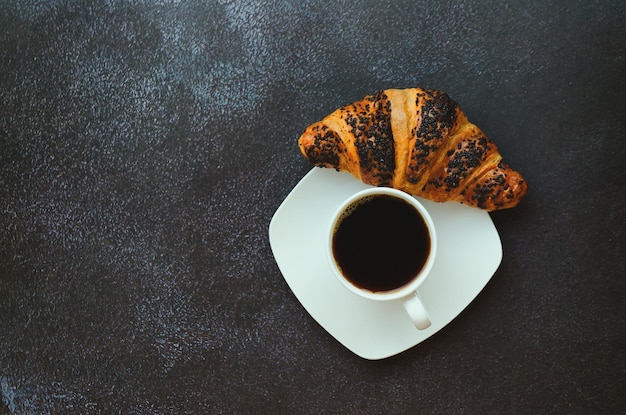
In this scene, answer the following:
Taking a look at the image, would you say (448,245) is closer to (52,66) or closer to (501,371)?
(501,371)

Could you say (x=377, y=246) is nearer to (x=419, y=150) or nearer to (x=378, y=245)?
(x=378, y=245)

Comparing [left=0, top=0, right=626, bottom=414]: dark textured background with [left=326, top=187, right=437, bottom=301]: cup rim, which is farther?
[left=0, top=0, right=626, bottom=414]: dark textured background

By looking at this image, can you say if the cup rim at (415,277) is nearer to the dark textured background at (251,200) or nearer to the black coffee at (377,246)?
the black coffee at (377,246)

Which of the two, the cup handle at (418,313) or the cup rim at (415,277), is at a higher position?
the cup rim at (415,277)

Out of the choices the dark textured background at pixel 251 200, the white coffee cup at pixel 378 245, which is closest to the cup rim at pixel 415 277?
the white coffee cup at pixel 378 245

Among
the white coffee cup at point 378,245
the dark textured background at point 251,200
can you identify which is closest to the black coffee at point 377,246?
the white coffee cup at point 378,245

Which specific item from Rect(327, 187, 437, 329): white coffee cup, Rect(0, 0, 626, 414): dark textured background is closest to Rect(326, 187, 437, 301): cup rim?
Rect(327, 187, 437, 329): white coffee cup

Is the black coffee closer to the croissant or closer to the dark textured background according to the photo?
the croissant

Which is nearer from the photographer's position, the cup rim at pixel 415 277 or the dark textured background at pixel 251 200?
the cup rim at pixel 415 277

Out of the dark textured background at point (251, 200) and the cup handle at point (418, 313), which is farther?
the dark textured background at point (251, 200)
